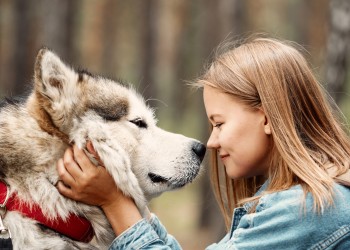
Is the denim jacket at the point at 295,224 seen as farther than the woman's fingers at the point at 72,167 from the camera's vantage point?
No

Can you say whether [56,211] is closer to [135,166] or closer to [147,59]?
[135,166]

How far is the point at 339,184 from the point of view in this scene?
2928mm

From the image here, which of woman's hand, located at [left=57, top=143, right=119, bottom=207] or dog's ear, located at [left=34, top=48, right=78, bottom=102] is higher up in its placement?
dog's ear, located at [left=34, top=48, right=78, bottom=102]

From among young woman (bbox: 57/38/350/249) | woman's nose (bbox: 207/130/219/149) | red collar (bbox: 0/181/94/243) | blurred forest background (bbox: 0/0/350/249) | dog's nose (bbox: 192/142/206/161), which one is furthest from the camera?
blurred forest background (bbox: 0/0/350/249)

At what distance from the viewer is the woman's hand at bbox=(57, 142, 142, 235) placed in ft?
10.4

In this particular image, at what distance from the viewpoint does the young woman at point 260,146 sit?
2.99 m

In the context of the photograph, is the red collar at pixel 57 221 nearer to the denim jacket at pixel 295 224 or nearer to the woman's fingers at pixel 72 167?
the woman's fingers at pixel 72 167

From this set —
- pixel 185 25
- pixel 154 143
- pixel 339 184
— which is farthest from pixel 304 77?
pixel 185 25

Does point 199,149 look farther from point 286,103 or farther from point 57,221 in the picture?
point 57,221

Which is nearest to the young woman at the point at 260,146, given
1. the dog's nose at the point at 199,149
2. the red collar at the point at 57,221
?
the red collar at the point at 57,221

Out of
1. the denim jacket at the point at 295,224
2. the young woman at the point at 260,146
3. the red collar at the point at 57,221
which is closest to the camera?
the denim jacket at the point at 295,224

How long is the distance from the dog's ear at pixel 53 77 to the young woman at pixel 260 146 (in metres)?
0.34

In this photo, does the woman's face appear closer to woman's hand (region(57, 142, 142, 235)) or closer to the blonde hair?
the blonde hair

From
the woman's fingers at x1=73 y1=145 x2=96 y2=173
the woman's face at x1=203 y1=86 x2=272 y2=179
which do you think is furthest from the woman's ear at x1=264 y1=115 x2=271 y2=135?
the woman's fingers at x1=73 y1=145 x2=96 y2=173
